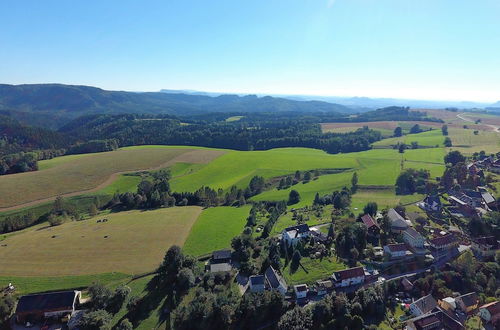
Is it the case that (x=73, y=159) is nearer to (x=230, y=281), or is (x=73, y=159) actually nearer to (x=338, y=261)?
(x=230, y=281)

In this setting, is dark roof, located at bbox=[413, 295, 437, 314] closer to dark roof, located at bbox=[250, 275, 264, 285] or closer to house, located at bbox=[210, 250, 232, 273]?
dark roof, located at bbox=[250, 275, 264, 285]

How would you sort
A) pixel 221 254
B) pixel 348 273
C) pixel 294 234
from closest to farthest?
pixel 348 273 < pixel 221 254 < pixel 294 234

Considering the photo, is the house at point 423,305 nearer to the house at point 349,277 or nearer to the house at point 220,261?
the house at point 349,277

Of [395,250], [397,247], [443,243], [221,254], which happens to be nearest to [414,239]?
[397,247]

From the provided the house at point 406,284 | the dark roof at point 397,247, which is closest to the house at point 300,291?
the house at point 406,284

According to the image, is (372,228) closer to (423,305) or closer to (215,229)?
(423,305)

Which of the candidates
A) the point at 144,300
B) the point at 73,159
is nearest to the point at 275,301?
the point at 144,300
